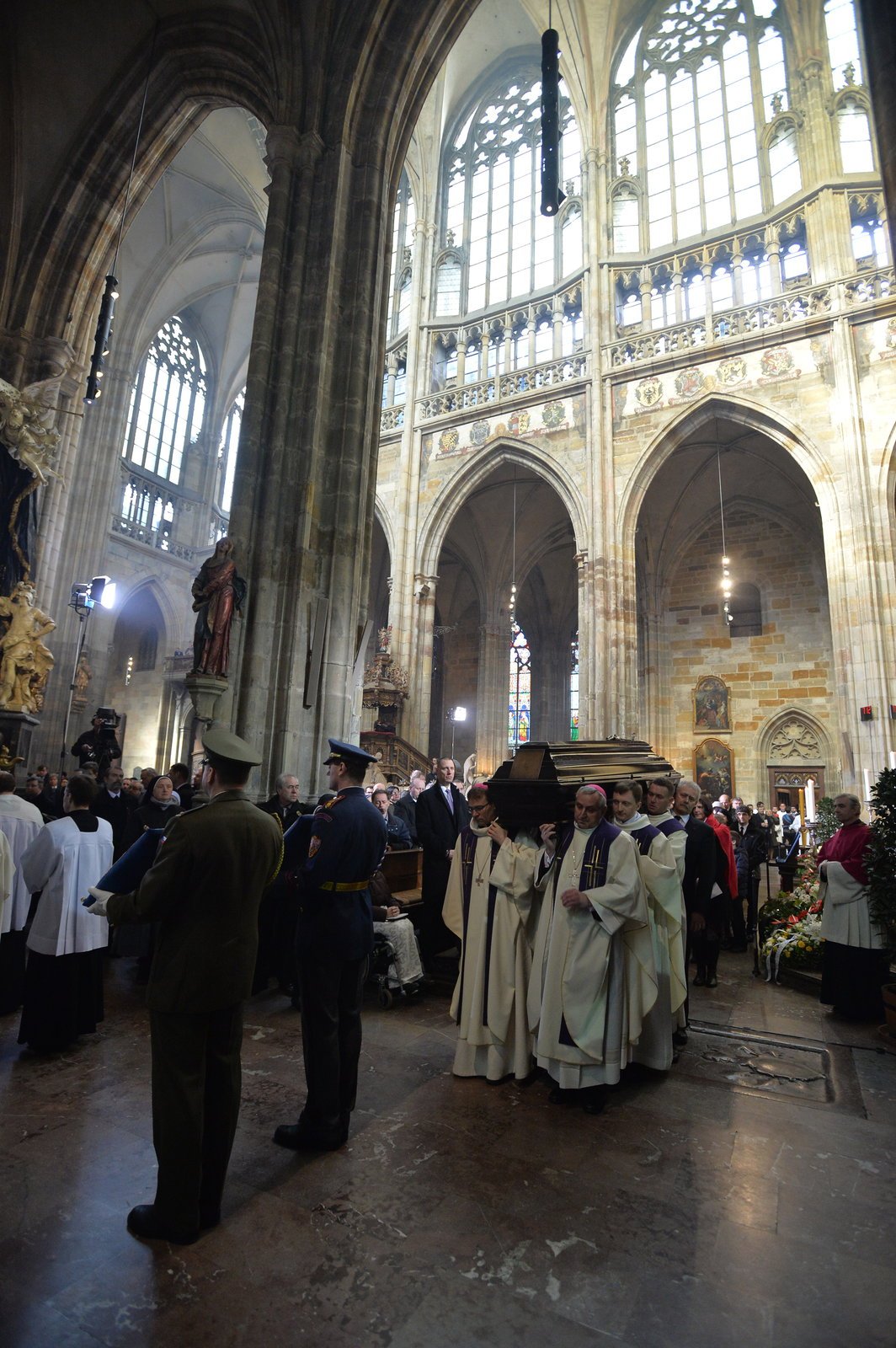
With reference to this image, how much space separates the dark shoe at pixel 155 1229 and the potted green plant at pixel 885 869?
4284 millimetres

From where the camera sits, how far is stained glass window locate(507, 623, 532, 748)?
77.0 feet

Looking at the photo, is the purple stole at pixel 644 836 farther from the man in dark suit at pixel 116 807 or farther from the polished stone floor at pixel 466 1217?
the man in dark suit at pixel 116 807

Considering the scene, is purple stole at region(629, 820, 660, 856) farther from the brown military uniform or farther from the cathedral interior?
the brown military uniform

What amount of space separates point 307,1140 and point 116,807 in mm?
3964

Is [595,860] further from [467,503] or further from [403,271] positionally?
[403,271]

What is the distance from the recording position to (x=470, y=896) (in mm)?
3979

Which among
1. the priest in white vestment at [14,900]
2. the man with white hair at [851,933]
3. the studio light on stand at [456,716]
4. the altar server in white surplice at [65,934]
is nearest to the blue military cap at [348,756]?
the altar server in white surplice at [65,934]

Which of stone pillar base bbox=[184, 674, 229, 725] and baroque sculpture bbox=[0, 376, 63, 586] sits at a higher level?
baroque sculpture bbox=[0, 376, 63, 586]

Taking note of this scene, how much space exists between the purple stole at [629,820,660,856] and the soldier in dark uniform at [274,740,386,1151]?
173 centimetres

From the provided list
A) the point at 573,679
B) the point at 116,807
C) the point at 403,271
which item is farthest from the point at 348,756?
the point at 573,679

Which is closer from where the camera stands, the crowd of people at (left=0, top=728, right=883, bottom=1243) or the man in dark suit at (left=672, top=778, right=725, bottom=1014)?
the crowd of people at (left=0, top=728, right=883, bottom=1243)

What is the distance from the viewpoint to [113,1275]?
6.45 ft

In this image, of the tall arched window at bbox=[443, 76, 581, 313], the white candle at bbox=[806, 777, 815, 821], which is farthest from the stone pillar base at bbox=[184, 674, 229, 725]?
the tall arched window at bbox=[443, 76, 581, 313]

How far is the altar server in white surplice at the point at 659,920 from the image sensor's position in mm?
3682
